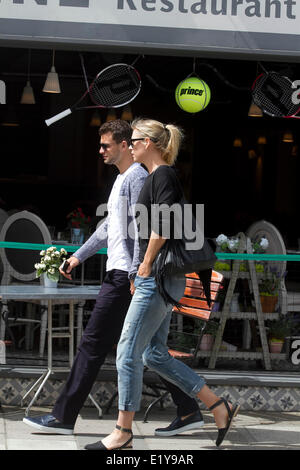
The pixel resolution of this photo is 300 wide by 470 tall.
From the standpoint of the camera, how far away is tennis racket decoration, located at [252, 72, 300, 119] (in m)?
6.55

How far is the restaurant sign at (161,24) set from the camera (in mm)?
5879

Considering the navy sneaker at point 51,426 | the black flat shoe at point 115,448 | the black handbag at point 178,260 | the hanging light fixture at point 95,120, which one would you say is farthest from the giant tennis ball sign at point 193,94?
the hanging light fixture at point 95,120

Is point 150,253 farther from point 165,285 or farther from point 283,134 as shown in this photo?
point 283,134

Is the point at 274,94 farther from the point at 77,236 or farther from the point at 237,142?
the point at 237,142

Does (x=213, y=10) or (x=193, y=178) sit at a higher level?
(x=213, y=10)

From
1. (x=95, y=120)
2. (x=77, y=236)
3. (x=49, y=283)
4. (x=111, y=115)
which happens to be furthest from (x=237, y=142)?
(x=49, y=283)

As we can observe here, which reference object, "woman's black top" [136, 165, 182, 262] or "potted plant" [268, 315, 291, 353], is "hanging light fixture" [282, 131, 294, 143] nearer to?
"potted plant" [268, 315, 291, 353]

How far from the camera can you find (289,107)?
6.58 m

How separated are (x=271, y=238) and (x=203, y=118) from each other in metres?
8.48

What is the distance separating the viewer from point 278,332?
6.41 m

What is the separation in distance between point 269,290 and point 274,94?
1.60 metres

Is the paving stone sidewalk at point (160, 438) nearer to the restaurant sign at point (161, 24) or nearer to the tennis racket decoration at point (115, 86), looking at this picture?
the tennis racket decoration at point (115, 86)

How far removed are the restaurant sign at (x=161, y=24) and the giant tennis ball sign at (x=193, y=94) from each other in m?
0.98
